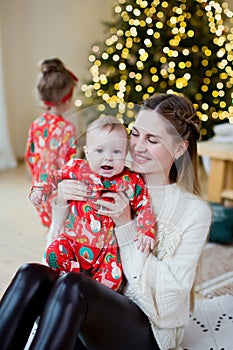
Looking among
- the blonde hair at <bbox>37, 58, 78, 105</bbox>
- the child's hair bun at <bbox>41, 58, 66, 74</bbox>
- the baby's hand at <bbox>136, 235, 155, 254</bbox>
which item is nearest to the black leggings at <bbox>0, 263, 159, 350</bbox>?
the baby's hand at <bbox>136, 235, 155, 254</bbox>

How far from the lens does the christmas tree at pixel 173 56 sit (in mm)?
3502

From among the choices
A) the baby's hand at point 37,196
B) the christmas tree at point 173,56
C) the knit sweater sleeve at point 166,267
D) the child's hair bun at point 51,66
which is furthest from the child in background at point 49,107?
the christmas tree at point 173,56

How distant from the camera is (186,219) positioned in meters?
1.24

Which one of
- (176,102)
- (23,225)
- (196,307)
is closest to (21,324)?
(176,102)

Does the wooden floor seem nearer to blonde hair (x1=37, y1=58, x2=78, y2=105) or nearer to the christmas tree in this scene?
blonde hair (x1=37, y1=58, x2=78, y2=105)

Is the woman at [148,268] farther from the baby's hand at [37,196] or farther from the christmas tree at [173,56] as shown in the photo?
the christmas tree at [173,56]

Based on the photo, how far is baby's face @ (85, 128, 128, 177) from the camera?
1.15 m

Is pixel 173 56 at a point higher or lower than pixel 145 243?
higher

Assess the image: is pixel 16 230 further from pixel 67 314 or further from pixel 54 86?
pixel 67 314

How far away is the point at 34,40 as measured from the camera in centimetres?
439

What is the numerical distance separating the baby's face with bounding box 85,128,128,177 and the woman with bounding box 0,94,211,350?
0.04 meters

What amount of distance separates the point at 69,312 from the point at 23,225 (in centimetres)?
188

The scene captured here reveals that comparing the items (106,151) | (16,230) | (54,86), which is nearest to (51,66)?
(54,86)

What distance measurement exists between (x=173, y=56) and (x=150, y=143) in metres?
2.49
